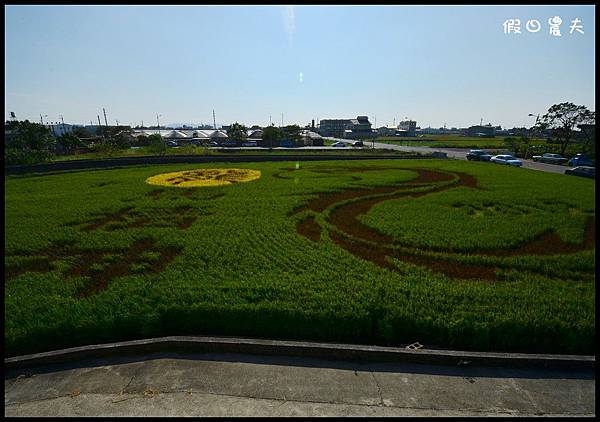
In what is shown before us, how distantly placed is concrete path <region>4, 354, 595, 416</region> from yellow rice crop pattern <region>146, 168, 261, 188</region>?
58.7 ft

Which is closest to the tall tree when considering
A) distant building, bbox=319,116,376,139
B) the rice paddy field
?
the rice paddy field

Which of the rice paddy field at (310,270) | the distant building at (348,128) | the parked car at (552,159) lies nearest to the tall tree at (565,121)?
the parked car at (552,159)

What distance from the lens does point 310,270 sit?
8344 millimetres

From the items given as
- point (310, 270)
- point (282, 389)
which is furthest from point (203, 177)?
point (282, 389)

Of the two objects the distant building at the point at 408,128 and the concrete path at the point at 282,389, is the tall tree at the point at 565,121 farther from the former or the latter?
the distant building at the point at 408,128

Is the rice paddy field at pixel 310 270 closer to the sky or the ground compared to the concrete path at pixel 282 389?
closer to the sky

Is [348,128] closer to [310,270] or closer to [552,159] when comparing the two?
[552,159]

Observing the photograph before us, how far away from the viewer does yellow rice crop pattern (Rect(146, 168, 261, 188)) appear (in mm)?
23172

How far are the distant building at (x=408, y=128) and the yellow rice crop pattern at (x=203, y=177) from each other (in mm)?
124510

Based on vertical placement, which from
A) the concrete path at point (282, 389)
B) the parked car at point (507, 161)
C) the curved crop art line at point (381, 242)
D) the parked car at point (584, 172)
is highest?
the parked car at point (507, 161)

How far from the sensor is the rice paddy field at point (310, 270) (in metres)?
6.14

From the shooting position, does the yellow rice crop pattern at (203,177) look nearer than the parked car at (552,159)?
Yes

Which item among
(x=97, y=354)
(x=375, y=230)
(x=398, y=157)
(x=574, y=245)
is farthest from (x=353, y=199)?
(x=398, y=157)

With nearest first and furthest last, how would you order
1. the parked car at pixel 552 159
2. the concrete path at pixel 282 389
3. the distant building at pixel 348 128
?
the concrete path at pixel 282 389, the parked car at pixel 552 159, the distant building at pixel 348 128
